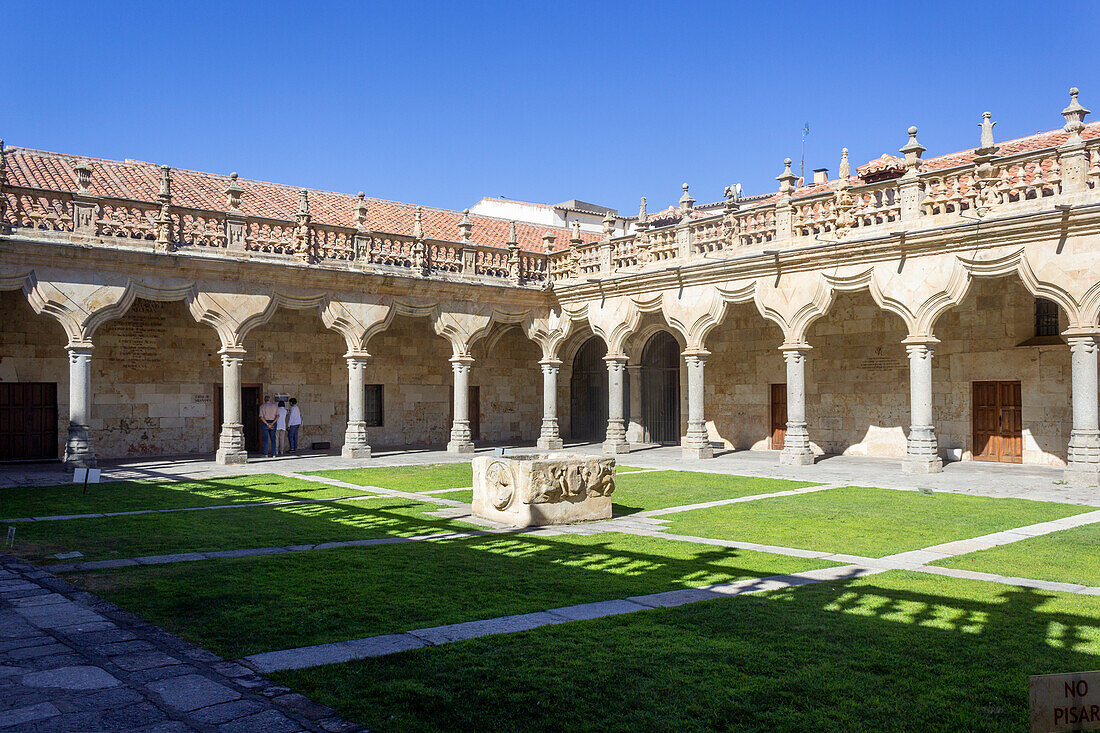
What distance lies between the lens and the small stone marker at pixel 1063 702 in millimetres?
2773

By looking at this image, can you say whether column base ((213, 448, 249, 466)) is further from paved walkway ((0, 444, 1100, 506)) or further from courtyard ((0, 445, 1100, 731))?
courtyard ((0, 445, 1100, 731))

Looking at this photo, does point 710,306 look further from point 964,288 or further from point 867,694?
point 867,694

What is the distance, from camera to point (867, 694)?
14.4 feet

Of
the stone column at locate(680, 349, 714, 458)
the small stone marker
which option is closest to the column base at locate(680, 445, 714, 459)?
the stone column at locate(680, 349, 714, 458)

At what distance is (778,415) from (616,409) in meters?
4.20

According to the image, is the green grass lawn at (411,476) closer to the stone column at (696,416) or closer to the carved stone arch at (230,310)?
the carved stone arch at (230,310)

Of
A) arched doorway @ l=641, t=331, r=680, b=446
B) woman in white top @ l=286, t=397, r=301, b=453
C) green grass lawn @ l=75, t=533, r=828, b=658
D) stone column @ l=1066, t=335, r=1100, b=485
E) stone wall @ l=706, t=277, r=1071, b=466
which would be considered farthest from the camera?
arched doorway @ l=641, t=331, r=680, b=446

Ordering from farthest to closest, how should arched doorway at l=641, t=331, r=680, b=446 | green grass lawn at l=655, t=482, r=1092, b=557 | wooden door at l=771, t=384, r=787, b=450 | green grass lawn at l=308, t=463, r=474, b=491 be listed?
arched doorway at l=641, t=331, r=680, b=446, wooden door at l=771, t=384, r=787, b=450, green grass lawn at l=308, t=463, r=474, b=491, green grass lawn at l=655, t=482, r=1092, b=557

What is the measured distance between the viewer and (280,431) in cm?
2127

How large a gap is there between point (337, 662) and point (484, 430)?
21748 millimetres

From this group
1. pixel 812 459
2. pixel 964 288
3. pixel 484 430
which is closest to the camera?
pixel 964 288

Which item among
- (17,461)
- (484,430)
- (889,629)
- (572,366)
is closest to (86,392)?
(17,461)

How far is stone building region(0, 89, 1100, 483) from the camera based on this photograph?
15922 mm

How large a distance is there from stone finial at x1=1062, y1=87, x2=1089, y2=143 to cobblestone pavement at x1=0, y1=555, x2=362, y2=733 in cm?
1510
